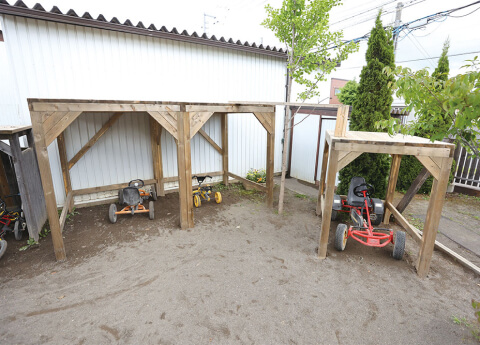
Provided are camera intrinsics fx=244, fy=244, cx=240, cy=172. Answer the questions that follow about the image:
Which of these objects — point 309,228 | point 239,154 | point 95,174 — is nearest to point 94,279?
point 95,174

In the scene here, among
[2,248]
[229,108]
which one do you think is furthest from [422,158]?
[2,248]

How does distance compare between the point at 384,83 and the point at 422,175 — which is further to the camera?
the point at 384,83

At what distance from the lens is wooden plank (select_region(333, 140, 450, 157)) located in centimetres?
325

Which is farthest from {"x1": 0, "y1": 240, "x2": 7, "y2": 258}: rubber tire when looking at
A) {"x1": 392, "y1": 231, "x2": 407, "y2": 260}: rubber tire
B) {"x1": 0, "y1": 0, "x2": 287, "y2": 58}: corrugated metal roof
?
{"x1": 392, "y1": 231, "x2": 407, "y2": 260}: rubber tire

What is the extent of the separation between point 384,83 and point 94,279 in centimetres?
671

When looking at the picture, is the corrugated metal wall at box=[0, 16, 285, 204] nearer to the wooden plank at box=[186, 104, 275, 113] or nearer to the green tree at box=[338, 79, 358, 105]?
the wooden plank at box=[186, 104, 275, 113]

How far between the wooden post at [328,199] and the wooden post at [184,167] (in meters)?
2.51

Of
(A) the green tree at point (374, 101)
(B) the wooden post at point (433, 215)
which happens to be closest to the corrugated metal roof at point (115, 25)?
(A) the green tree at point (374, 101)

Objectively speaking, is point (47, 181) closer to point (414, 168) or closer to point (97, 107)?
point (97, 107)

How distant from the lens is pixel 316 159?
26.0ft

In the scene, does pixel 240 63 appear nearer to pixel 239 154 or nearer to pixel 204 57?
pixel 204 57

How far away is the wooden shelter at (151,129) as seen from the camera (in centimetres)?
345

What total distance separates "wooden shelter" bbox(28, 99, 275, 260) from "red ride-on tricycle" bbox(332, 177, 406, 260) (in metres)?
1.97

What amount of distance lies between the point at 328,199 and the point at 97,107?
3.79 meters
